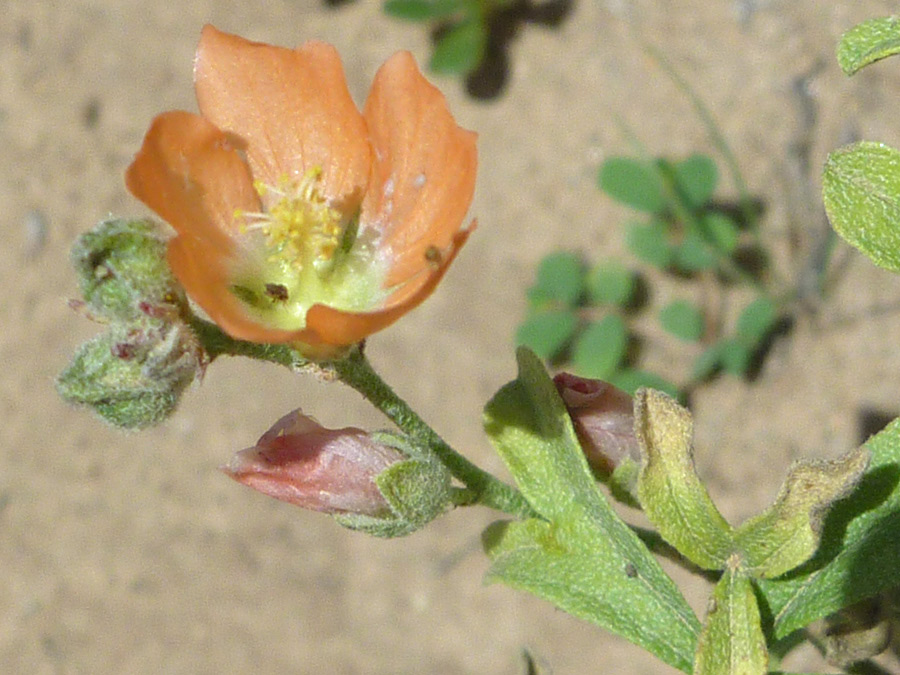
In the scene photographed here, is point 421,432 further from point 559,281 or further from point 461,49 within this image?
point 461,49

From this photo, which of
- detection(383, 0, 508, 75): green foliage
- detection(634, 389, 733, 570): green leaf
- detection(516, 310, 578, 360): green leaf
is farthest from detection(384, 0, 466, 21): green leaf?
detection(634, 389, 733, 570): green leaf

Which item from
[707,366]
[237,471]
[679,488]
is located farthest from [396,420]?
[707,366]

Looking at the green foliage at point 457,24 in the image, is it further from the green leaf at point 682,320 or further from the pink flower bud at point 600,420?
the pink flower bud at point 600,420

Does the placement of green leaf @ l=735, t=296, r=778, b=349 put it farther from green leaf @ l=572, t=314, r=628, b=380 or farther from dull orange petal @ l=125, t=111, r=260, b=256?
dull orange petal @ l=125, t=111, r=260, b=256

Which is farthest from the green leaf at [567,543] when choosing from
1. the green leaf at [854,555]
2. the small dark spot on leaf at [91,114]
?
the small dark spot on leaf at [91,114]

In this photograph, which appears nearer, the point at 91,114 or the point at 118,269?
the point at 118,269

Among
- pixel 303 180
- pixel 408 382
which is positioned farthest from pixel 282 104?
pixel 408 382
